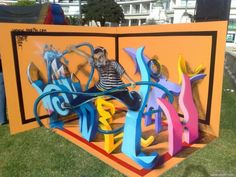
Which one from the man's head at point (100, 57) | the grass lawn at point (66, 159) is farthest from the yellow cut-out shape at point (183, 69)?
the man's head at point (100, 57)

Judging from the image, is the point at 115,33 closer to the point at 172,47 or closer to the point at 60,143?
the point at 172,47

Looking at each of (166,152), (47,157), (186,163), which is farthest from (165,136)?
(47,157)

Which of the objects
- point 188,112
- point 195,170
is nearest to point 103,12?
point 188,112

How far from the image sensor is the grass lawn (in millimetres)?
3574

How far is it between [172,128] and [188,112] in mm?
660

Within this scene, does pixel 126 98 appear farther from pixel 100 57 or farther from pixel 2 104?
pixel 2 104

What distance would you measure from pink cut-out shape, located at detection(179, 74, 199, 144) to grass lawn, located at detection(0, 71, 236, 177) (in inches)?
13.5

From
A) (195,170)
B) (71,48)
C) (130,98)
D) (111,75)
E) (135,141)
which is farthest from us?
(71,48)

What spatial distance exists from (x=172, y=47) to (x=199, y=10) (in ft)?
2.96

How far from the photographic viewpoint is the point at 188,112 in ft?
14.3

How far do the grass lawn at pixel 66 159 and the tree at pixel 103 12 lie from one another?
39816 mm

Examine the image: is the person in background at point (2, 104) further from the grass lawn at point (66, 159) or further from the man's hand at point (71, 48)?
the man's hand at point (71, 48)

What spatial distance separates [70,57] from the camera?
5.71 meters

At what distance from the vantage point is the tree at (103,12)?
4238cm
